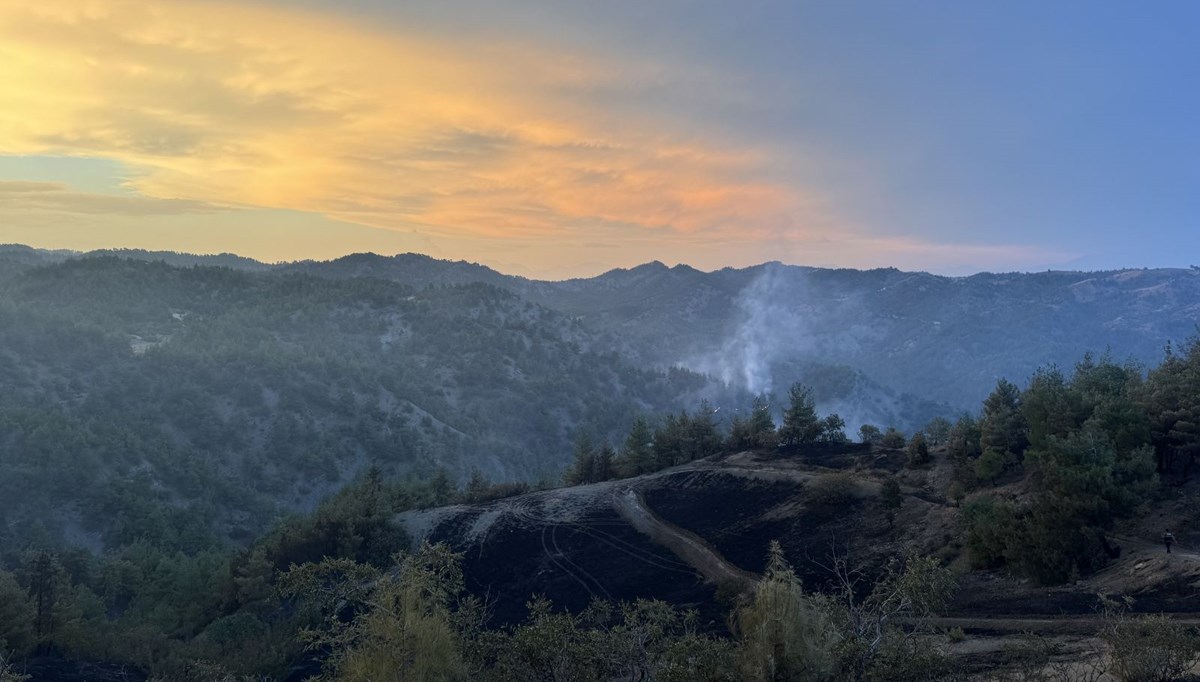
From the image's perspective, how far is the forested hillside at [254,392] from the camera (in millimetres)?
65375

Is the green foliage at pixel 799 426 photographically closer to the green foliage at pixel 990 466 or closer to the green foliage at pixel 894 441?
the green foliage at pixel 894 441

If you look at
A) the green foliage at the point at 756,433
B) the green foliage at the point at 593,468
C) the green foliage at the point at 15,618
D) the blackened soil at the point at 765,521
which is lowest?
the green foliage at the point at 15,618

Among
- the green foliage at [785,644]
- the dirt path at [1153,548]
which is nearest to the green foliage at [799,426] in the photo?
the dirt path at [1153,548]

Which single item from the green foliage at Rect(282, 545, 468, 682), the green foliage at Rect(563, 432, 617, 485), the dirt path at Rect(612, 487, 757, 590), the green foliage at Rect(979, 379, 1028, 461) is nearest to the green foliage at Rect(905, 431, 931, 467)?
the green foliage at Rect(979, 379, 1028, 461)

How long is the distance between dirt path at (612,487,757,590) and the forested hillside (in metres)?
39.2

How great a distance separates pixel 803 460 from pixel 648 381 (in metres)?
94.1

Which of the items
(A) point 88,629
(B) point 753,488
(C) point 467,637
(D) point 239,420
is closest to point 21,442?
(D) point 239,420

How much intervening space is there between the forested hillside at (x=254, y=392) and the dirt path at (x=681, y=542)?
39189 mm

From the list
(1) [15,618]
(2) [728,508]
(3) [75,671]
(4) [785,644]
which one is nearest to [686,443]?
(2) [728,508]

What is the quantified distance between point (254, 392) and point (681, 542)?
68639 mm

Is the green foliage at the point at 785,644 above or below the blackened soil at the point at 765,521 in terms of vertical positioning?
above

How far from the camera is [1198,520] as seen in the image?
23797 millimetres

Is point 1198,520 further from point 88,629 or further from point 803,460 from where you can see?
point 88,629

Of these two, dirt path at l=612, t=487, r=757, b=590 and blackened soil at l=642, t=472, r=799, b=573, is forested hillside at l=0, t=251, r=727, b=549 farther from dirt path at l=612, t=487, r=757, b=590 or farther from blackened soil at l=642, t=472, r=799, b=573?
blackened soil at l=642, t=472, r=799, b=573
